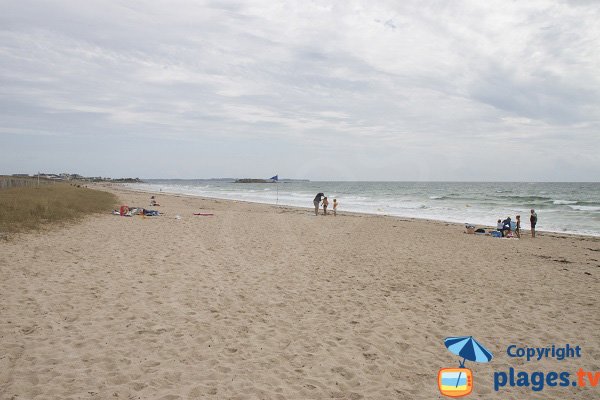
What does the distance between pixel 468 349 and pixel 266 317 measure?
10.0ft

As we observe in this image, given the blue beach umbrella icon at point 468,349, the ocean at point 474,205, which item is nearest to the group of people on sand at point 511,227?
the ocean at point 474,205

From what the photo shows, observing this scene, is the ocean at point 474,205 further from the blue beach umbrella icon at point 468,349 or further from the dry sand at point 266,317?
the blue beach umbrella icon at point 468,349

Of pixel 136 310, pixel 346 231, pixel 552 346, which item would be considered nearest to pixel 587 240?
pixel 346 231

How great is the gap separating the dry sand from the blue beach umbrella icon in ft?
0.56

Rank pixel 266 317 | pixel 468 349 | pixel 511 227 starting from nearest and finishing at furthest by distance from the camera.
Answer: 1. pixel 468 349
2. pixel 266 317
3. pixel 511 227

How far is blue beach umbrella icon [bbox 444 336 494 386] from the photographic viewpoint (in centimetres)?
497

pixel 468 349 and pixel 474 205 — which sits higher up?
pixel 474 205

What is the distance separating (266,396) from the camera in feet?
12.8

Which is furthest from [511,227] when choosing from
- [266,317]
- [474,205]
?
[474,205]

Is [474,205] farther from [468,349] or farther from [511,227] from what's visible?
[468,349]

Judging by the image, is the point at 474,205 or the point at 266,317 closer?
the point at 266,317

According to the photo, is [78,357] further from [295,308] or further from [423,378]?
[423,378]

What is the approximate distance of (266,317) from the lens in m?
6.09

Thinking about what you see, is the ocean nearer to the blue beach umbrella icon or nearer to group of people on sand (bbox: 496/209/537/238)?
group of people on sand (bbox: 496/209/537/238)
